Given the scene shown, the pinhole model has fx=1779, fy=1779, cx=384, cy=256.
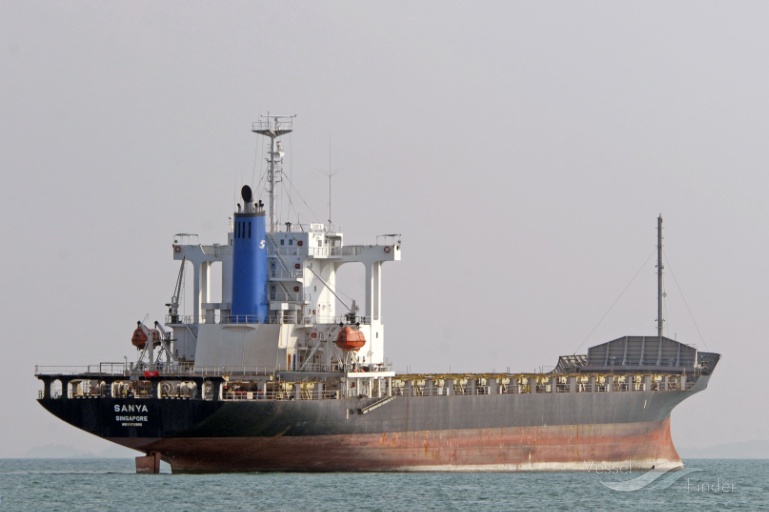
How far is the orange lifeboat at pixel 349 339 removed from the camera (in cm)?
5684

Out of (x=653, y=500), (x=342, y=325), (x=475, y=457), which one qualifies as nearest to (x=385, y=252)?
(x=342, y=325)

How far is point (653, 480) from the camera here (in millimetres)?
64812

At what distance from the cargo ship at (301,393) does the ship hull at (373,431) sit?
0.05m

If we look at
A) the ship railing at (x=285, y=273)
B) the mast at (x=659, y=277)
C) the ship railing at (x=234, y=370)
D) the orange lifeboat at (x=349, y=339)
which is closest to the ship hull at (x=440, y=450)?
the orange lifeboat at (x=349, y=339)

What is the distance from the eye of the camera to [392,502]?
161ft

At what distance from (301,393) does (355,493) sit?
18.3 ft

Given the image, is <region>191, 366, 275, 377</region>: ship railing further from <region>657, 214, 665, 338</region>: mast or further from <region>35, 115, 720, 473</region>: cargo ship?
<region>657, 214, 665, 338</region>: mast

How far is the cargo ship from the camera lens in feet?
178

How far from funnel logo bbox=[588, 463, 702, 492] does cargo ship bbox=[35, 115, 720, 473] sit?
4.84ft

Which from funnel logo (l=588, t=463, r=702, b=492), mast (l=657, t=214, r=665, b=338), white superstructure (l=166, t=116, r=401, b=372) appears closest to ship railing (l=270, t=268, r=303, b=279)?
white superstructure (l=166, t=116, r=401, b=372)

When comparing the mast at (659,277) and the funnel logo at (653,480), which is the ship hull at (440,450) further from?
the mast at (659,277)

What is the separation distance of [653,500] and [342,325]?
38.7ft

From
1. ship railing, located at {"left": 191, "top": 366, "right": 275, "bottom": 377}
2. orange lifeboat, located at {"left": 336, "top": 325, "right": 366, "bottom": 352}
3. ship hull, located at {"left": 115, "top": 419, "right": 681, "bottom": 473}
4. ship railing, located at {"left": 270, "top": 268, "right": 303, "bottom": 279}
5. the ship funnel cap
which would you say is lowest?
ship hull, located at {"left": 115, "top": 419, "right": 681, "bottom": 473}

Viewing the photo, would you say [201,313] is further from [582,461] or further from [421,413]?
[582,461]
